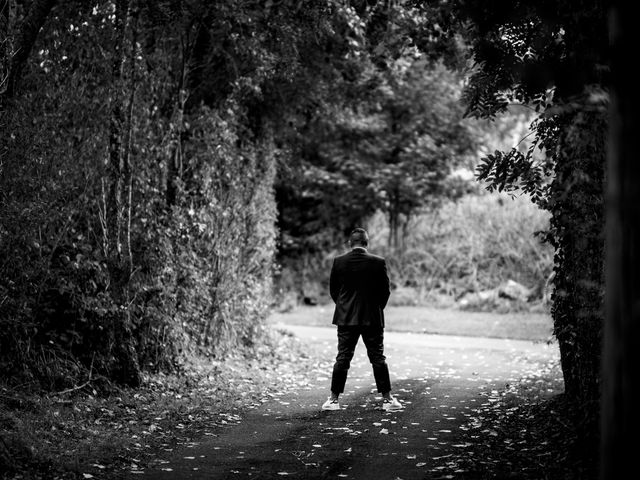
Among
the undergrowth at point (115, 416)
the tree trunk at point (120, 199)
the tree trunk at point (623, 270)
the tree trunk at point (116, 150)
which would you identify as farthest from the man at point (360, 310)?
the tree trunk at point (623, 270)

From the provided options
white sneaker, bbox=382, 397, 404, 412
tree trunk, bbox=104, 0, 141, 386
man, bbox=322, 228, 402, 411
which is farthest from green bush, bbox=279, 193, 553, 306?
tree trunk, bbox=104, 0, 141, 386

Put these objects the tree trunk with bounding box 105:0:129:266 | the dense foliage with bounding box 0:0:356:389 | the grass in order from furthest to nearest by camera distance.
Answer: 1. the grass
2. the tree trunk with bounding box 105:0:129:266
3. the dense foliage with bounding box 0:0:356:389

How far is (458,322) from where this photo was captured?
66.0 feet

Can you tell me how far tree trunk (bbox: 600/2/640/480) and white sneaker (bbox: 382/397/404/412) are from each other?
18.7 feet

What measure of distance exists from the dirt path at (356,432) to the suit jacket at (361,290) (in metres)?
1.21

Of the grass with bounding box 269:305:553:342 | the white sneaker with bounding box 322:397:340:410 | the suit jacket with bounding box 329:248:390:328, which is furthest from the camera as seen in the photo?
the grass with bounding box 269:305:553:342

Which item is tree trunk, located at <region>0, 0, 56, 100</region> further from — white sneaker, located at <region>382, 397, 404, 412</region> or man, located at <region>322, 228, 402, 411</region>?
white sneaker, located at <region>382, 397, 404, 412</region>

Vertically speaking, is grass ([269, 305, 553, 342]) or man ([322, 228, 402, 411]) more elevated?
man ([322, 228, 402, 411])

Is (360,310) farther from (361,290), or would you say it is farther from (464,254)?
(464,254)

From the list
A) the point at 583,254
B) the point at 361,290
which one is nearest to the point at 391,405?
the point at 361,290

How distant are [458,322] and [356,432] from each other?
517 inches

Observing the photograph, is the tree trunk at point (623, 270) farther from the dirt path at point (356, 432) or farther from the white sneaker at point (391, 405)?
the white sneaker at point (391, 405)

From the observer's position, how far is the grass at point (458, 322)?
18172mm

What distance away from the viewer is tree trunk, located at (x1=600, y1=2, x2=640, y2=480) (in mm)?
3018
